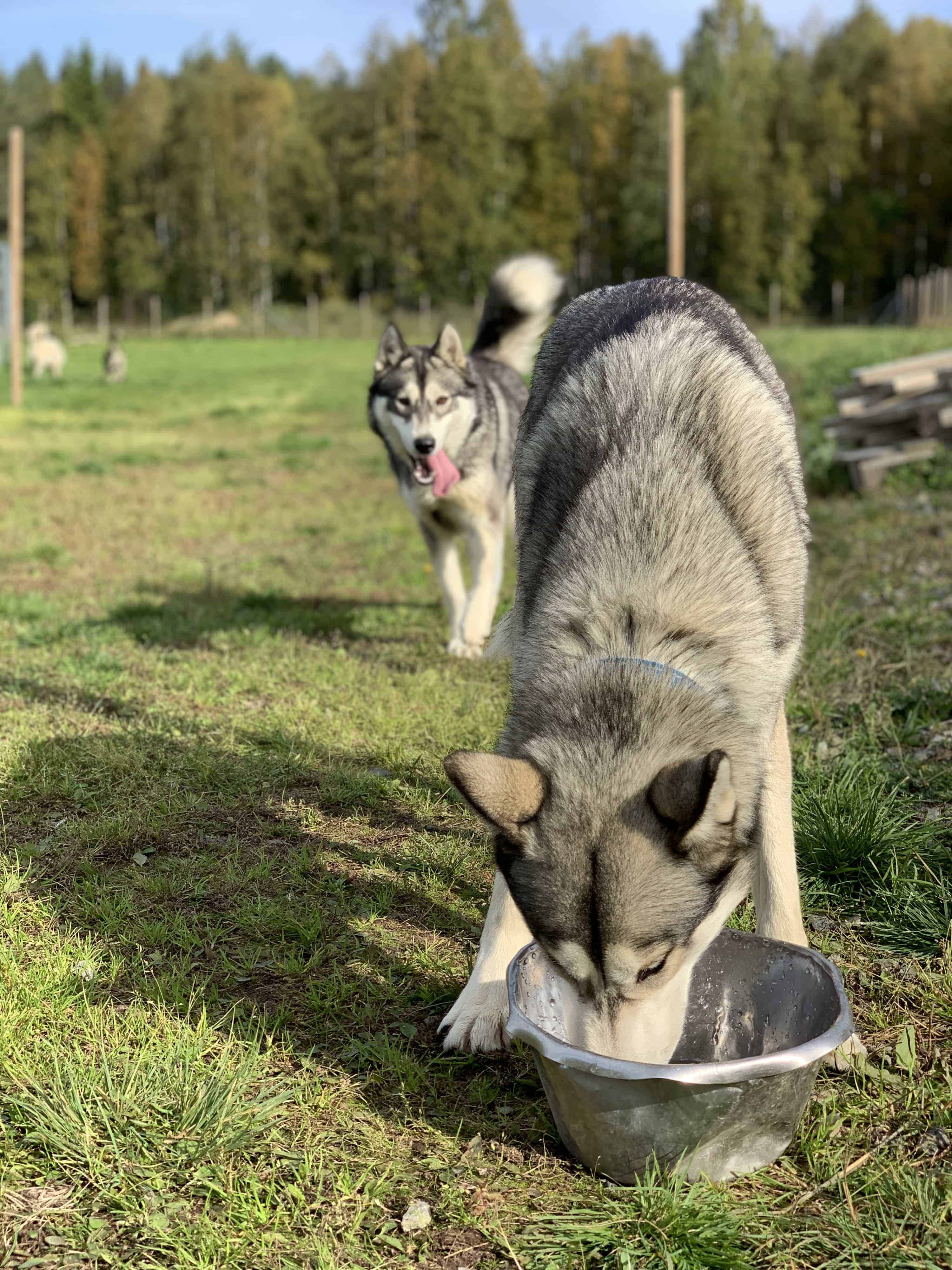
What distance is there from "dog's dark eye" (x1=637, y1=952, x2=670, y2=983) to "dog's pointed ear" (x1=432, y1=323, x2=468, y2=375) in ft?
17.4

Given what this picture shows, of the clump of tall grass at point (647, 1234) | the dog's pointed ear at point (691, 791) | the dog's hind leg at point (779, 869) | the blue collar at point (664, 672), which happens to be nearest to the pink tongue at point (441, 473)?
the dog's hind leg at point (779, 869)

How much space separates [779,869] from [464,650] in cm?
331

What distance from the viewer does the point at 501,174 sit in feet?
190

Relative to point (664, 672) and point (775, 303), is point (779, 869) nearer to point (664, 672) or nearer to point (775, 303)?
point (664, 672)

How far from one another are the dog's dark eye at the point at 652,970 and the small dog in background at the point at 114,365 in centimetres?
2630

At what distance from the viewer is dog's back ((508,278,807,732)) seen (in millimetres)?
2545

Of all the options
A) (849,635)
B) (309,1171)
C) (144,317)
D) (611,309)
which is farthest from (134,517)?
(144,317)

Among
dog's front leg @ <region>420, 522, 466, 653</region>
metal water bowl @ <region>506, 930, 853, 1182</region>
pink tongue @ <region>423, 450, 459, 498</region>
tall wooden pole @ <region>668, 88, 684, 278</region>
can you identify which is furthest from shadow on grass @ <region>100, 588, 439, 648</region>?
tall wooden pole @ <region>668, 88, 684, 278</region>

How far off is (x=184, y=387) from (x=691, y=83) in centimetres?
4432

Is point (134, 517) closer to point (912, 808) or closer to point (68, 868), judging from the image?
point (68, 868)

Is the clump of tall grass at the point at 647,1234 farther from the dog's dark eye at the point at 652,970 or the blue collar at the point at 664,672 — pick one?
the blue collar at the point at 664,672

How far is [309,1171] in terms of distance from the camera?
240cm

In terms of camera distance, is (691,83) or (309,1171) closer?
(309,1171)

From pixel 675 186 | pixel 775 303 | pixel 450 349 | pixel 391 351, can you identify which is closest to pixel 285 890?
pixel 450 349
